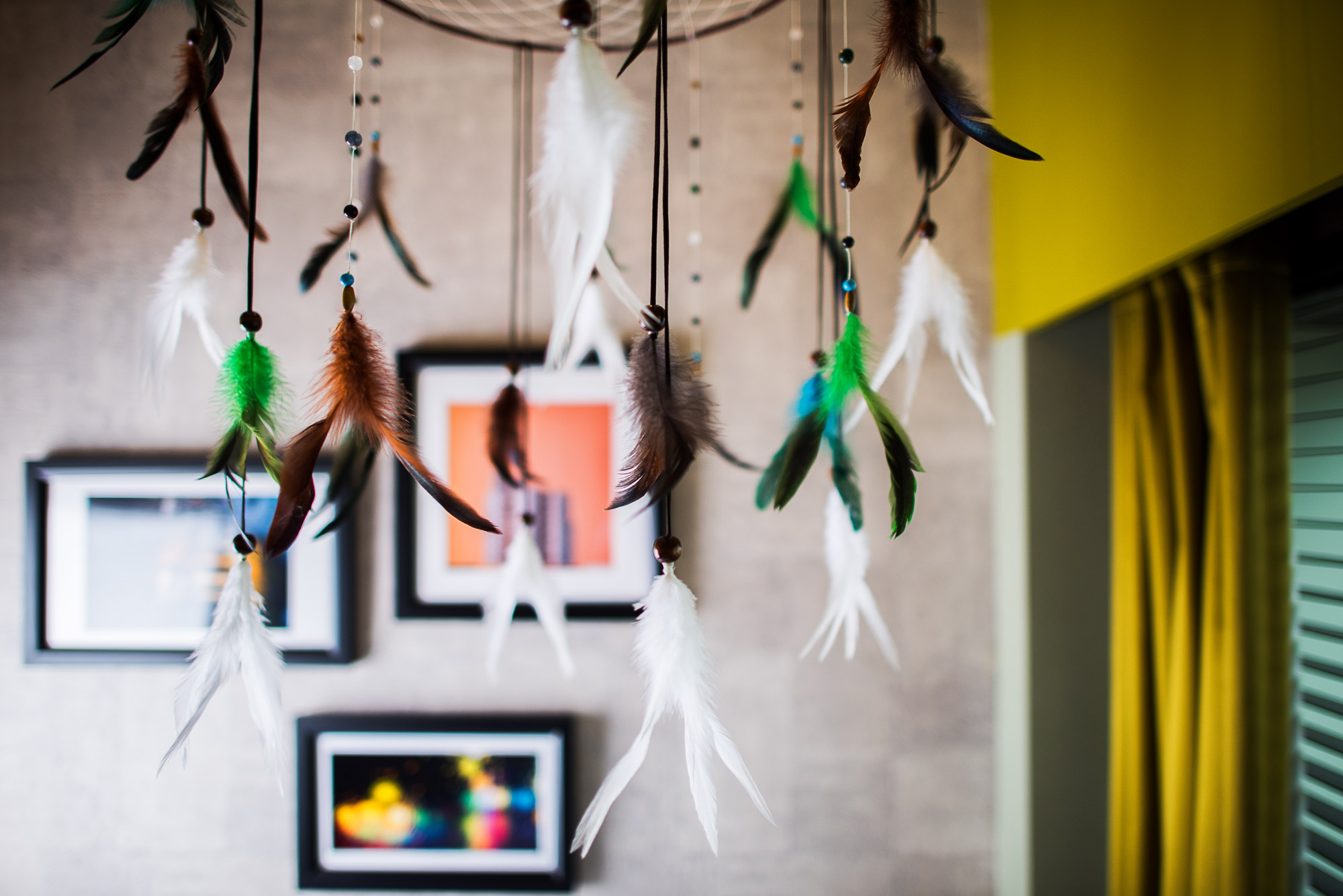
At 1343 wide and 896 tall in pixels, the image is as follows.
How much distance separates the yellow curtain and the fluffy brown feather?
1237mm

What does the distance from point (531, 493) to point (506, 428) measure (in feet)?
1.56

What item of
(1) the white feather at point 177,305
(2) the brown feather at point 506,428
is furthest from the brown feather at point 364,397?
(2) the brown feather at point 506,428

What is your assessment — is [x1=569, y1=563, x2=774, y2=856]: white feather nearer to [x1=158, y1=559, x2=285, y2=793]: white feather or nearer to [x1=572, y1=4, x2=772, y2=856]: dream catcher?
[x1=572, y1=4, x2=772, y2=856]: dream catcher

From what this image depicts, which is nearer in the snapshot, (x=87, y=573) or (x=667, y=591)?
(x=667, y=591)

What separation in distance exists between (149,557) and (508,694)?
0.98 metres

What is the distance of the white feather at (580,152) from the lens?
0.56 metres

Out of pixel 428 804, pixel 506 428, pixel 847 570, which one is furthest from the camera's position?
pixel 428 804

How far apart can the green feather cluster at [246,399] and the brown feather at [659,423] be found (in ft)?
1.24

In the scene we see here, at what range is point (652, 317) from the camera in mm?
576

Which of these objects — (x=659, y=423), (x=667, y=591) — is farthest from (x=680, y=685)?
(x=659, y=423)

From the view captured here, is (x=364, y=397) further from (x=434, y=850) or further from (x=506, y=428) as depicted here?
(x=434, y=850)

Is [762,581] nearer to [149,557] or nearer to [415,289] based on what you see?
[415,289]

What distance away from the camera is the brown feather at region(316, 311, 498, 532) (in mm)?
607

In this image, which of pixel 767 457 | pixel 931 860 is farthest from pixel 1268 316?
pixel 931 860
